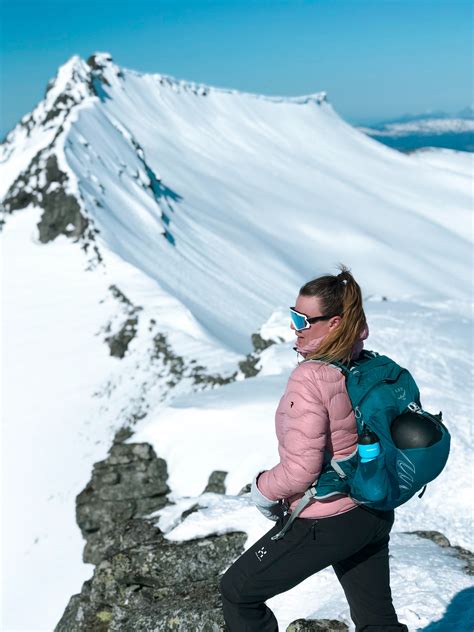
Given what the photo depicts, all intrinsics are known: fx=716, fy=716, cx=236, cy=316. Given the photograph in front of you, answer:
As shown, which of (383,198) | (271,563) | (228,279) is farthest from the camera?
(383,198)

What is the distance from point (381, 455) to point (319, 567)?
834mm

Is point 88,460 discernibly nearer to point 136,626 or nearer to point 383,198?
point 136,626

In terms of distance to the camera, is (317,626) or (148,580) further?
(148,580)

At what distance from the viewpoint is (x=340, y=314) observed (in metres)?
3.87

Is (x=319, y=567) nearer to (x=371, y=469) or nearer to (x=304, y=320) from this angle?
(x=371, y=469)

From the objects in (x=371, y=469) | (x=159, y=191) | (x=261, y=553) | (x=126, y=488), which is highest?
(x=159, y=191)

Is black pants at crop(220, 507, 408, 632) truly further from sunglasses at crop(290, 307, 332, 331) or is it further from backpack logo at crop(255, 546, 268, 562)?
sunglasses at crop(290, 307, 332, 331)

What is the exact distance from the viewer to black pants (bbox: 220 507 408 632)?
3.93m

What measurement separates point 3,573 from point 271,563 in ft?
49.2

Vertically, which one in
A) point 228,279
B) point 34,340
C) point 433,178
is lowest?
point 34,340

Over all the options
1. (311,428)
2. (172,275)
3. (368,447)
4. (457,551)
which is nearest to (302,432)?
(311,428)

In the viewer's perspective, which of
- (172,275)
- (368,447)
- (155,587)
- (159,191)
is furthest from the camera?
(159,191)

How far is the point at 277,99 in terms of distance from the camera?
7875 cm

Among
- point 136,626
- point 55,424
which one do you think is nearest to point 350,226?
point 55,424
